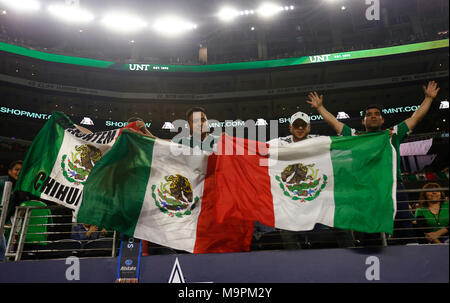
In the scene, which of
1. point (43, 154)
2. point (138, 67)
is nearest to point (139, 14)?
point (138, 67)

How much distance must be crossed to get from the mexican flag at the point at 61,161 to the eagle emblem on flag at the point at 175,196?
1.11 metres

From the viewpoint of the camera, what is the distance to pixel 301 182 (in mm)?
3338

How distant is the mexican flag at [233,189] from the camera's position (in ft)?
10.4

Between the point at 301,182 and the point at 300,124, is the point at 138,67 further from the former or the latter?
the point at 301,182


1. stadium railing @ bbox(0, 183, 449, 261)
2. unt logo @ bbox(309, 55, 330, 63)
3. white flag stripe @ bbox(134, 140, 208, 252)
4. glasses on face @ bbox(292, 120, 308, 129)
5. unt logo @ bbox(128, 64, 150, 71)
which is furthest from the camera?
unt logo @ bbox(128, 64, 150, 71)

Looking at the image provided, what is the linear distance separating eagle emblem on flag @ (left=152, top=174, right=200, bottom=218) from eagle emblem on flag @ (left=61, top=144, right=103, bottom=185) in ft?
3.61

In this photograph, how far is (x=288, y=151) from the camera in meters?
3.47

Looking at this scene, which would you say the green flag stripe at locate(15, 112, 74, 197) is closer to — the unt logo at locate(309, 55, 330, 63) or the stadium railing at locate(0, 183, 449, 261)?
the stadium railing at locate(0, 183, 449, 261)

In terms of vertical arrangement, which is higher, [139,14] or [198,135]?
[139,14]

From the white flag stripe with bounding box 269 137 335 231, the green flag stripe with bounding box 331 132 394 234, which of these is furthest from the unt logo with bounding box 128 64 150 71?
the green flag stripe with bounding box 331 132 394 234

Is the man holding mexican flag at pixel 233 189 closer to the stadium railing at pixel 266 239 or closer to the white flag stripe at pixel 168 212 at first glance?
the white flag stripe at pixel 168 212

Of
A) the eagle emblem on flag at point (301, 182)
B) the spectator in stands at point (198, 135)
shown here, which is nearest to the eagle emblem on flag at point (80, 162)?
the spectator in stands at point (198, 135)

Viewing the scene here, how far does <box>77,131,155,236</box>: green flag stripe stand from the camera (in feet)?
11.3

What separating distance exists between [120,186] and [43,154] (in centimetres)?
145
